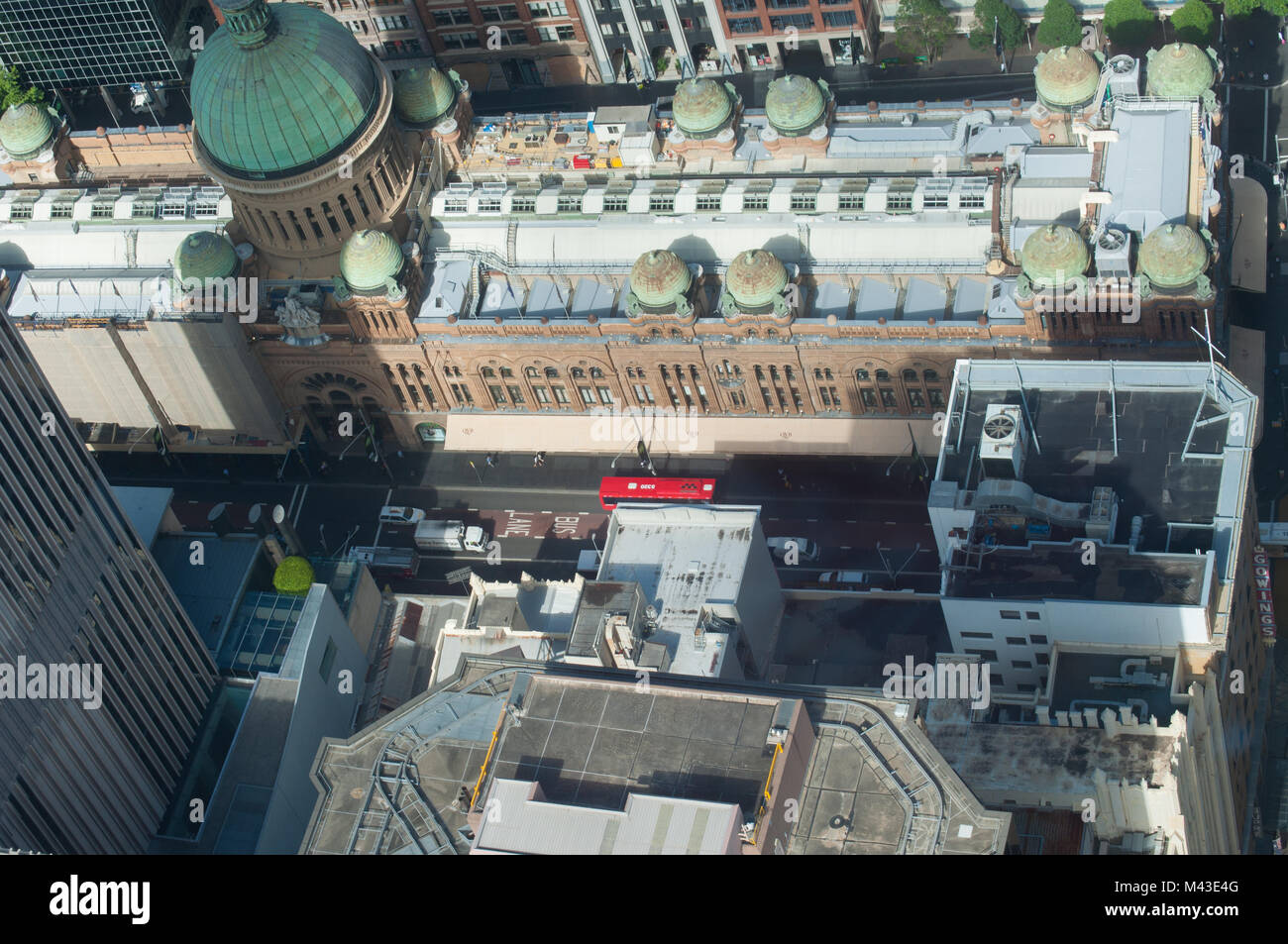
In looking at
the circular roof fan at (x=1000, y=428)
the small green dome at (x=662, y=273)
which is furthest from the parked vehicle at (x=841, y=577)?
the circular roof fan at (x=1000, y=428)

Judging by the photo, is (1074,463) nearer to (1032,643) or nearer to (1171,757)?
(1032,643)

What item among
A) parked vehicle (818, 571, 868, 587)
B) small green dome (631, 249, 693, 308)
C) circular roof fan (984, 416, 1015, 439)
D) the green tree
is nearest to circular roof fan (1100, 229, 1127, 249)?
circular roof fan (984, 416, 1015, 439)

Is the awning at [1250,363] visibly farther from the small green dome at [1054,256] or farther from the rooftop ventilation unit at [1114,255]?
the small green dome at [1054,256]

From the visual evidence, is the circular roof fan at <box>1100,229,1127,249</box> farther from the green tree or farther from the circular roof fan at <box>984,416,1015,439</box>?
the green tree

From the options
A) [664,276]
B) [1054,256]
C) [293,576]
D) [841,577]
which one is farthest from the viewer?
[664,276]

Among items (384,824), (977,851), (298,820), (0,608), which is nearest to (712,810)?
(977,851)

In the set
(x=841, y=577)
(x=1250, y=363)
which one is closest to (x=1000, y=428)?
(x=841, y=577)

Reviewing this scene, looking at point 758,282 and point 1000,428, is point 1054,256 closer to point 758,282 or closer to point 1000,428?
point 758,282
